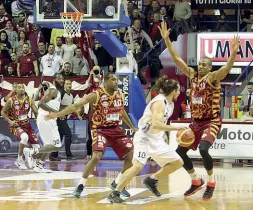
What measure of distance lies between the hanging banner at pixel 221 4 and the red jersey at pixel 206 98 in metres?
12.6

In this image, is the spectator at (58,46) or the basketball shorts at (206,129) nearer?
the basketball shorts at (206,129)

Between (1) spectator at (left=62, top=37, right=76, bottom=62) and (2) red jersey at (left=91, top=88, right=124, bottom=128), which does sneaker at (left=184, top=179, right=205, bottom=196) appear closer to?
(2) red jersey at (left=91, top=88, right=124, bottom=128)

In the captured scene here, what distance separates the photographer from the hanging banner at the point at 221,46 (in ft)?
71.0

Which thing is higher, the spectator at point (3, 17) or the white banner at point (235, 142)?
the spectator at point (3, 17)

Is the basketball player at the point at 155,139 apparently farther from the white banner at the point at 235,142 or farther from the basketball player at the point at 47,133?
the white banner at the point at 235,142

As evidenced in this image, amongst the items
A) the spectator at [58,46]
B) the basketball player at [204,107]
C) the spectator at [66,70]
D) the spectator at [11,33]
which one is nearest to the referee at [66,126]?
the spectator at [66,70]

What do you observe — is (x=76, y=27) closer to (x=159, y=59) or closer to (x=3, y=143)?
(x=3, y=143)

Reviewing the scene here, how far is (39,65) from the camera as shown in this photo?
20.7 meters

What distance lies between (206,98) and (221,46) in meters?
11.6

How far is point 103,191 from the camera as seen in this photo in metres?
11.0

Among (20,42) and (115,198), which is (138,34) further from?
(115,198)

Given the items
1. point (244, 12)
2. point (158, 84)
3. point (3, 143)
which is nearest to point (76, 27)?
point (3, 143)

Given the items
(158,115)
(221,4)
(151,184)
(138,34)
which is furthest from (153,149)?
(221,4)

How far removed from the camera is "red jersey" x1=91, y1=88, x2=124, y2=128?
1047 cm
